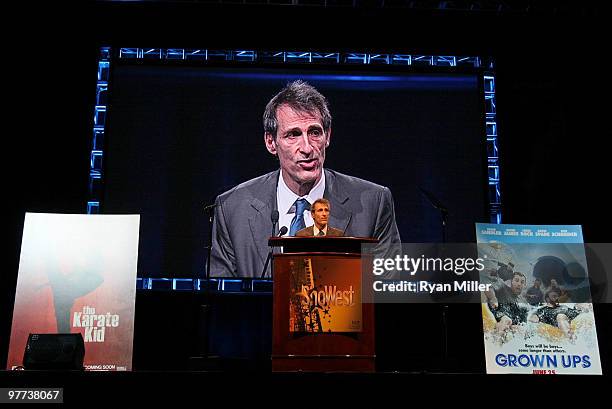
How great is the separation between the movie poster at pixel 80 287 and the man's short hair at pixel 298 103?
1.65 metres

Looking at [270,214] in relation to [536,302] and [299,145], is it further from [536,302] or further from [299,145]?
[536,302]

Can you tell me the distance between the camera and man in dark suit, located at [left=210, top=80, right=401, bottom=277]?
16.3 feet

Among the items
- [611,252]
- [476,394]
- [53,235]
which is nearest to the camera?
[476,394]

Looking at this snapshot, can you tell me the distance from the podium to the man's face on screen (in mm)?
1972

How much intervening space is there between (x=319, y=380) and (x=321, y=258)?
1.87 feet

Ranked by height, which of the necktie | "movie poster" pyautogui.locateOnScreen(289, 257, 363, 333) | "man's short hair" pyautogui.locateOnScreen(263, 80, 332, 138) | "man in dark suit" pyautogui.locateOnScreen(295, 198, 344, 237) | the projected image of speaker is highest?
"man's short hair" pyautogui.locateOnScreen(263, 80, 332, 138)

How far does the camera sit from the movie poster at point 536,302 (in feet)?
12.7

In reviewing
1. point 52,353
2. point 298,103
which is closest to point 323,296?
point 52,353

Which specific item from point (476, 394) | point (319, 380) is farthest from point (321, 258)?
point (476, 394)

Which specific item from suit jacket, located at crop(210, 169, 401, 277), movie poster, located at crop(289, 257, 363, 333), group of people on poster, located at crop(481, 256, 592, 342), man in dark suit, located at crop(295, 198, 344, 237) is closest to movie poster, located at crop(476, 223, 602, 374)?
group of people on poster, located at crop(481, 256, 592, 342)

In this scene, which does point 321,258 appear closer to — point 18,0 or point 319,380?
point 319,380

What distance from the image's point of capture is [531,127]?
5223 mm

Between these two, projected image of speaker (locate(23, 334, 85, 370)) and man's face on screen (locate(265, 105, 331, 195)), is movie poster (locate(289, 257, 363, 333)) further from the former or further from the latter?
man's face on screen (locate(265, 105, 331, 195))

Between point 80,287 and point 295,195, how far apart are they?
1812mm
